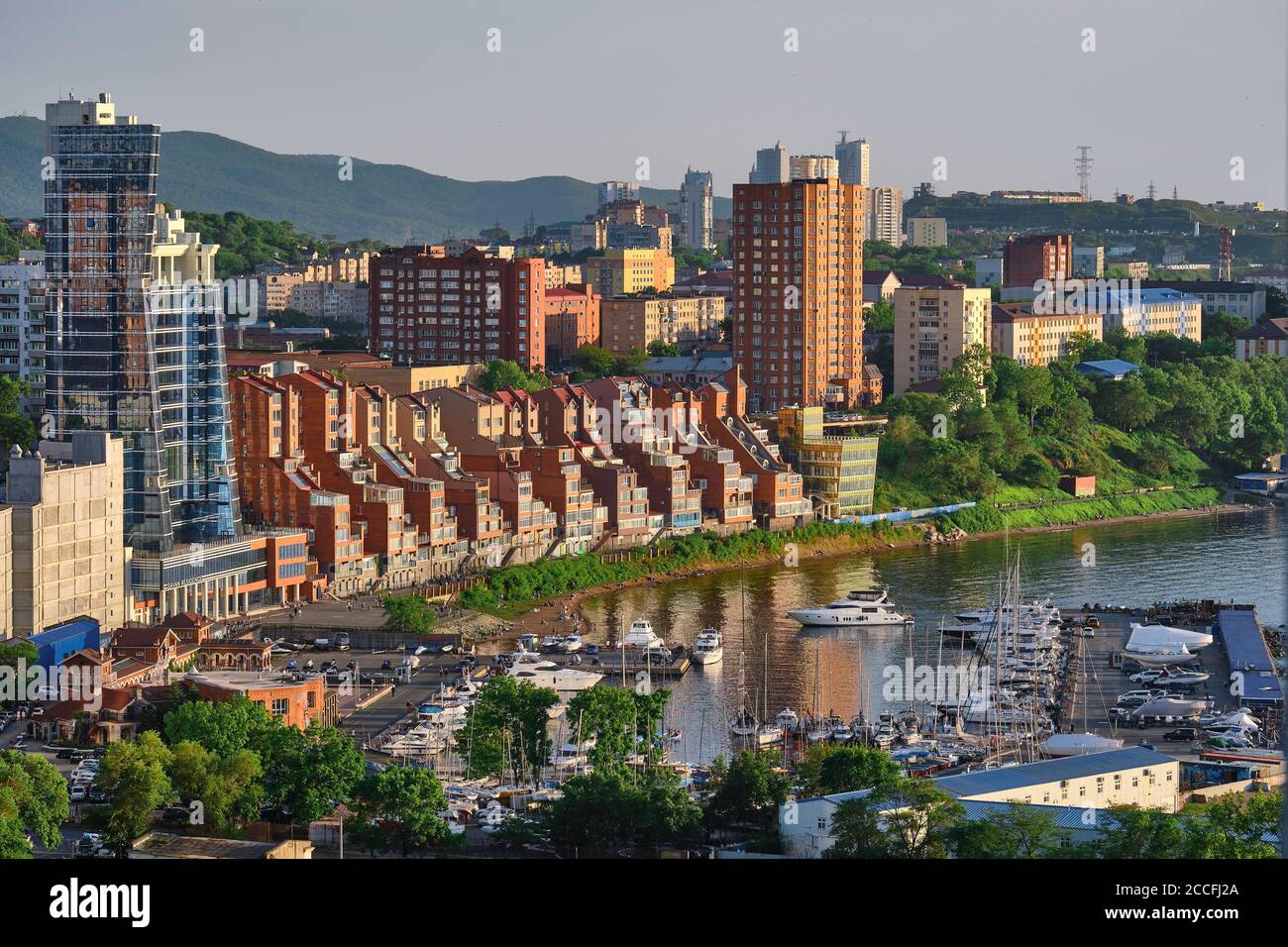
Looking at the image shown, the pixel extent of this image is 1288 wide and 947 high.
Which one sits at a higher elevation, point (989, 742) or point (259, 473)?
point (259, 473)

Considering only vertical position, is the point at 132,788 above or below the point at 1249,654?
above

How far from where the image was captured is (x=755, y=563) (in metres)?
15.3

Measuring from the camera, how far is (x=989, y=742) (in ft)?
29.1

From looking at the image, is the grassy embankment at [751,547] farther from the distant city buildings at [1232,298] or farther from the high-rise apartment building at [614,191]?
the high-rise apartment building at [614,191]

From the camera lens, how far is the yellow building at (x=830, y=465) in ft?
54.6

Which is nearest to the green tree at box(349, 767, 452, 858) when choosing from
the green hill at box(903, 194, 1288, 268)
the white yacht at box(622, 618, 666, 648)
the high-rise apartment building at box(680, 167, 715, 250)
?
the white yacht at box(622, 618, 666, 648)

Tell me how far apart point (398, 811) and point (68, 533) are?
456 cm

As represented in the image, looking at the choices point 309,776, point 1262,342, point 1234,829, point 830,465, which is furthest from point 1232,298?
point 1234,829

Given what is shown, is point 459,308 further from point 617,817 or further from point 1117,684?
point 617,817

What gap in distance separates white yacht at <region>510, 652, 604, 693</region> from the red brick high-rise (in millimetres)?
10468

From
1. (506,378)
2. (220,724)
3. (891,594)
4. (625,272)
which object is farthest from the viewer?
(625,272)
